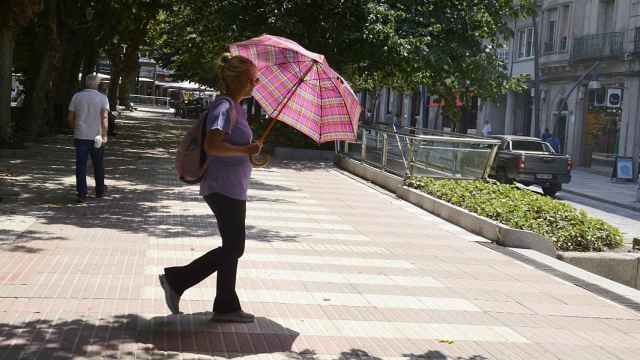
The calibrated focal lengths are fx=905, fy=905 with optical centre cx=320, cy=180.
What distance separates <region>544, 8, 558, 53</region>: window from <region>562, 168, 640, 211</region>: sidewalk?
9.85m

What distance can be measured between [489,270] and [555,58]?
3556cm

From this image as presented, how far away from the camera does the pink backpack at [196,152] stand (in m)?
6.07

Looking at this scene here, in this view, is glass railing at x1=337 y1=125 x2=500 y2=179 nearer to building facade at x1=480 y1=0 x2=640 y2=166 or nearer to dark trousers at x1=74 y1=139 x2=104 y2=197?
dark trousers at x1=74 y1=139 x2=104 y2=197

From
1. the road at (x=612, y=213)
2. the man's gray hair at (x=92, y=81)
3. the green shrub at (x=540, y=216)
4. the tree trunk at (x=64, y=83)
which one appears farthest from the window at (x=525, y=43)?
the man's gray hair at (x=92, y=81)

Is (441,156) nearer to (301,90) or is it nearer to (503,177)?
(503,177)

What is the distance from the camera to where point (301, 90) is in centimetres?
666

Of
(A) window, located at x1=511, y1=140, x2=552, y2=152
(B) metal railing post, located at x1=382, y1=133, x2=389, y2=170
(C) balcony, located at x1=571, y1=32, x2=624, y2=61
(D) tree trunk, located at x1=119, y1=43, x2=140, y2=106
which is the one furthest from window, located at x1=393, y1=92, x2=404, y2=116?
(B) metal railing post, located at x1=382, y1=133, x2=389, y2=170

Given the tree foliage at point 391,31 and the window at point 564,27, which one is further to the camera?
the window at point 564,27

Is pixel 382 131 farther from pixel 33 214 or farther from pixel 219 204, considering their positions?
pixel 219 204

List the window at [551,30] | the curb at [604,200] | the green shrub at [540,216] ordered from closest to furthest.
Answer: the green shrub at [540,216] < the curb at [604,200] < the window at [551,30]

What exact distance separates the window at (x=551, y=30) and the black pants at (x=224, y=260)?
4055 cm

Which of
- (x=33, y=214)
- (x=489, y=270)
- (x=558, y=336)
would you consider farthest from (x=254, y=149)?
(x=33, y=214)

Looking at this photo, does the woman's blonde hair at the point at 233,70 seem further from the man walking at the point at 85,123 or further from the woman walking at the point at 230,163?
the man walking at the point at 85,123

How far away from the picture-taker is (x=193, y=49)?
126 ft
